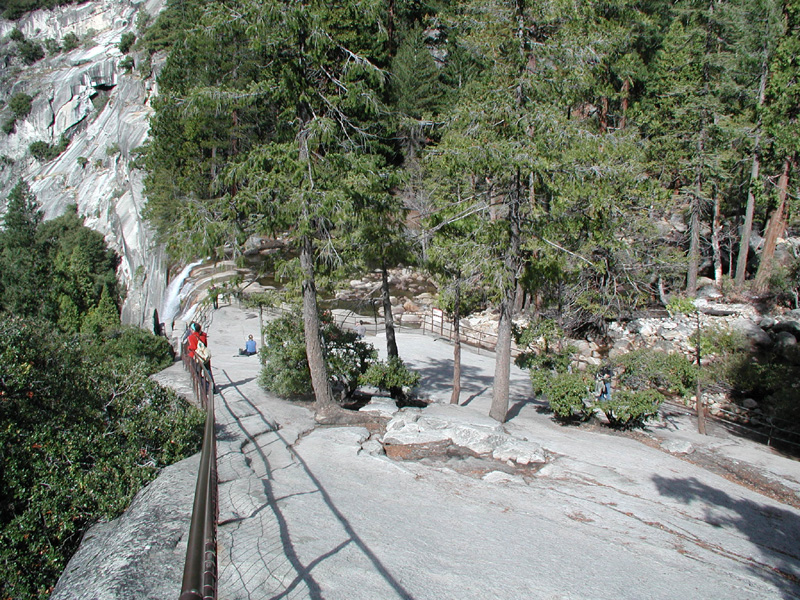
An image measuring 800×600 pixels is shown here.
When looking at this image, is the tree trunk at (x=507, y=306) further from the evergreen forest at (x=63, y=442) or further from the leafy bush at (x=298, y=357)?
the evergreen forest at (x=63, y=442)

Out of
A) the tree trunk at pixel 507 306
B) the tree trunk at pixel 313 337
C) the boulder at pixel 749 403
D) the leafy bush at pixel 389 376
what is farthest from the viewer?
the boulder at pixel 749 403

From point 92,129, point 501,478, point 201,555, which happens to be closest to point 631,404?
point 501,478

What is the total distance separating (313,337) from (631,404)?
23.9ft

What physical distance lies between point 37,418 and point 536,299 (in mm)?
17558

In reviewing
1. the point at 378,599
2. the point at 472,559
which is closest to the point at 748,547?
the point at 472,559

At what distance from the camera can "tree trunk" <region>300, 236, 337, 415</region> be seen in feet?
32.8

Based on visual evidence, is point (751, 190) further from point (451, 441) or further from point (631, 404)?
point (451, 441)

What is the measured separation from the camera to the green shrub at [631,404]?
1192 centimetres

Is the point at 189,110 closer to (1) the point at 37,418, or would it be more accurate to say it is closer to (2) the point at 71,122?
(1) the point at 37,418

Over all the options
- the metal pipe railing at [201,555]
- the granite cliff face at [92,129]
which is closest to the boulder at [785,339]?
the metal pipe railing at [201,555]

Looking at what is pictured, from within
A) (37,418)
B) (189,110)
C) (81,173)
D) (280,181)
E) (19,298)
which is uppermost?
(81,173)

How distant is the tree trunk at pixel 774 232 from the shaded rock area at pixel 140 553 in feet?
84.8

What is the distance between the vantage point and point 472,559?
5352mm

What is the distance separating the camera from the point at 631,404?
1196cm
